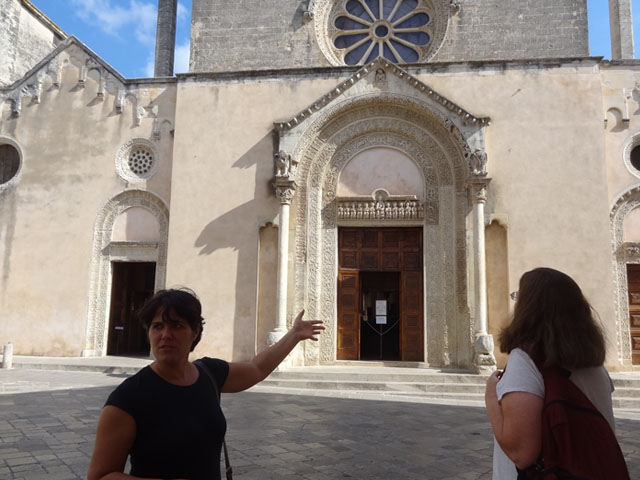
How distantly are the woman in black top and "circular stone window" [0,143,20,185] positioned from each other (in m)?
16.1

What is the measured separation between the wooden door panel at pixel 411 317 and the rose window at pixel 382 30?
747 cm

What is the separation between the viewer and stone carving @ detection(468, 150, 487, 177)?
42.5 ft

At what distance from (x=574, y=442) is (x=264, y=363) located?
4.83 ft

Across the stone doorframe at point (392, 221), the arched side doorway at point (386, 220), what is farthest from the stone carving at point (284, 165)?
the arched side doorway at point (386, 220)

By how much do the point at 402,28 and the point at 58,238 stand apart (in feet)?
40.3

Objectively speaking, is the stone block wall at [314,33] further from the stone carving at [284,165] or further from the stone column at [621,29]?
the stone carving at [284,165]

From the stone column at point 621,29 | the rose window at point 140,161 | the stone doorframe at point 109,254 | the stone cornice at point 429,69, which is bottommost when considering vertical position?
the stone doorframe at point 109,254

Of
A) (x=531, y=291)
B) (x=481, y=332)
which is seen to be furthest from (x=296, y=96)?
(x=531, y=291)

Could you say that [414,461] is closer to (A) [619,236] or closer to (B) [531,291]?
(B) [531,291]

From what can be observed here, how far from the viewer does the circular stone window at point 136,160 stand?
49.8ft

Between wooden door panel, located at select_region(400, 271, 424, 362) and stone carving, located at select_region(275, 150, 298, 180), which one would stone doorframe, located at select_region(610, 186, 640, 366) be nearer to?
wooden door panel, located at select_region(400, 271, 424, 362)

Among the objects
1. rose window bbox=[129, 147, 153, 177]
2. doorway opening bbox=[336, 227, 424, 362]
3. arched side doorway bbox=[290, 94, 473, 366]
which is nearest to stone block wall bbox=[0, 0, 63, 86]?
rose window bbox=[129, 147, 153, 177]

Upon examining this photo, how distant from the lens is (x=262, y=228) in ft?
46.0

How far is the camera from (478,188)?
12992 millimetres
